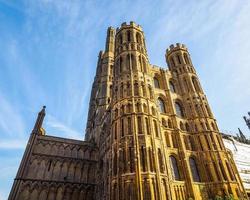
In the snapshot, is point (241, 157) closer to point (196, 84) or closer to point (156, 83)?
point (196, 84)

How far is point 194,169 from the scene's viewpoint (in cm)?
2375

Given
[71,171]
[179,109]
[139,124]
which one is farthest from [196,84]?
[71,171]

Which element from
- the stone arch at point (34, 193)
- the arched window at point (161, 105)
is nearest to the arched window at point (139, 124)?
the arched window at point (161, 105)

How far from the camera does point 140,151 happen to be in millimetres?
19781

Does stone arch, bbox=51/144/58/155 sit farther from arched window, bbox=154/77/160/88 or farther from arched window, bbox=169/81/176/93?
arched window, bbox=169/81/176/93

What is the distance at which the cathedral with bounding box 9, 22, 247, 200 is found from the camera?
63.2ft

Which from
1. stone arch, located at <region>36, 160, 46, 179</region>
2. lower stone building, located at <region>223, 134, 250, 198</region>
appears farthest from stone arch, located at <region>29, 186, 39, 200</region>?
lower stone building, located at <region>223, 134, 250, 198</region>

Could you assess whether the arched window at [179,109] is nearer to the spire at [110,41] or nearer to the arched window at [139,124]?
the arched window at [139,124]

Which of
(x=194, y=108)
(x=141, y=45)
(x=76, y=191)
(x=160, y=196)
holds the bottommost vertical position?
(x=160, y=196)

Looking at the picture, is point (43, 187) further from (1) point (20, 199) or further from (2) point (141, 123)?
(2) point (141, 123)

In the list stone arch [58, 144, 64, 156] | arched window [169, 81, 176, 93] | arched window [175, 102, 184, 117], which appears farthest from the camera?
arched window [169, 81, 176, 93]

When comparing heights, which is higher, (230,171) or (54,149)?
(54,149)

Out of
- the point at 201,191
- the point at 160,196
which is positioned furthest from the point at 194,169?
the point at 160,196

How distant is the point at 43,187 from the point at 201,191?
19.9 m
